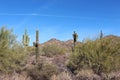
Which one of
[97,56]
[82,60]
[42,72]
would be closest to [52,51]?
[82,60]

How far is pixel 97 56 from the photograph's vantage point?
73.5 feet

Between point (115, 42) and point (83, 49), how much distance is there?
9.24 ft

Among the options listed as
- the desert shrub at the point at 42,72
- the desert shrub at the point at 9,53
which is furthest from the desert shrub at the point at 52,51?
the desert shrub at the point at 42,72

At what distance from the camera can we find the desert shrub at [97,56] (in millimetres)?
21972

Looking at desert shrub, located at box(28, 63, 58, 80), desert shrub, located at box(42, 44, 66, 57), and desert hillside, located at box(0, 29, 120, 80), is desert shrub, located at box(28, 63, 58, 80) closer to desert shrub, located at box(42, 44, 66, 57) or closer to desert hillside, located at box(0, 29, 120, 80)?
desert hillside, located at box(0, 29, 120, 80)

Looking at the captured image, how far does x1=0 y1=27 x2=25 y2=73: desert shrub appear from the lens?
71.8ft

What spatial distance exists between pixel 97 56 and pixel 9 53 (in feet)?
22.9

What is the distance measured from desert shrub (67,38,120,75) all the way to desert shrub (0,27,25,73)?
4551 millimetres

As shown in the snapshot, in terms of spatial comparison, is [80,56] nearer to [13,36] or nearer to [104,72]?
[104,72]

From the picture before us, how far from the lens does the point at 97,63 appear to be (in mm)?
22203

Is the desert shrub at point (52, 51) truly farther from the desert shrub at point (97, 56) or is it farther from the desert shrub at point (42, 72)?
the desert shrub at point (42, 72)

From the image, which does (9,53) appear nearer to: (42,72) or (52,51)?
(42,72)

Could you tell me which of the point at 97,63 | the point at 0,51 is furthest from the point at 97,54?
the point at 0,51

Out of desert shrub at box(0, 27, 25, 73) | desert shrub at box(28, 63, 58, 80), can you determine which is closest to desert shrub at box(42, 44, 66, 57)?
desert shrub at box(0, 27, 25, 73)
